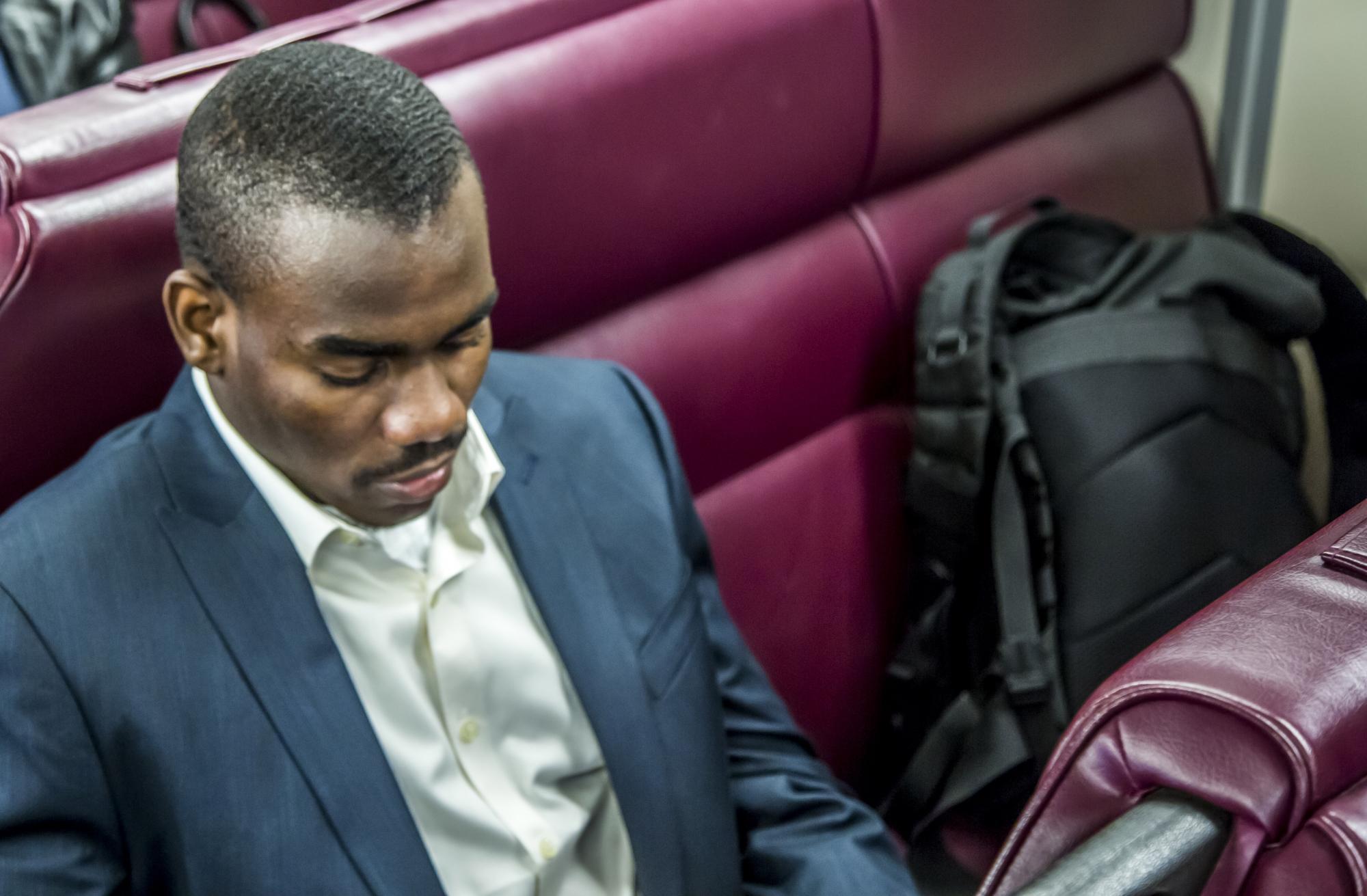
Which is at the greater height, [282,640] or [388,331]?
[388,331]

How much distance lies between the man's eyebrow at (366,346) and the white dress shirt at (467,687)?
0.43ft

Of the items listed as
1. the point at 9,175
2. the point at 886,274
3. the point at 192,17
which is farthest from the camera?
the point at 192,17

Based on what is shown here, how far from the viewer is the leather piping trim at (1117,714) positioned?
463mm

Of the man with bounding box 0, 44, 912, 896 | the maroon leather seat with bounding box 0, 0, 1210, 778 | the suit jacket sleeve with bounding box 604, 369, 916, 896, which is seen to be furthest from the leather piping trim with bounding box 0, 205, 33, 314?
the suit jacket sleeve with bounding box 604, 369, 916, 896

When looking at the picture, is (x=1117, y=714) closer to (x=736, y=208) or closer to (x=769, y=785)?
(x=769, y=785)

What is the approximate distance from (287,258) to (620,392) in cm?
34

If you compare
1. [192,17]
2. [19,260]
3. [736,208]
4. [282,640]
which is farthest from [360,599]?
[192,17]

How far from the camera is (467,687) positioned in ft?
2.94

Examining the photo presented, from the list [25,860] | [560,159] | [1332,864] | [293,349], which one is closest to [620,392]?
[560,159]

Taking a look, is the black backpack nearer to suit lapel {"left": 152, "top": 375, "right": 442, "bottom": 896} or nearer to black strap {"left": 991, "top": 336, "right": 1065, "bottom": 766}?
black strap {"left": 991, "top": 336, "right": 1065, "bottom": 766}

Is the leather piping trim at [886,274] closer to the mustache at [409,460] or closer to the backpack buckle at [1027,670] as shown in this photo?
the backpack buckle at [1027,670]

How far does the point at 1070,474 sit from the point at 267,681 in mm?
686

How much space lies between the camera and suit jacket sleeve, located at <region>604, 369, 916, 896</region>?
982 mm

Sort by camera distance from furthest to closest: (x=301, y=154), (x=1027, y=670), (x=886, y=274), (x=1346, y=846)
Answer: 1. (x=886, y=274)
2. (x=1027, y=670)
3. (x=301, y=154)
4. (x=1346, y=846)
